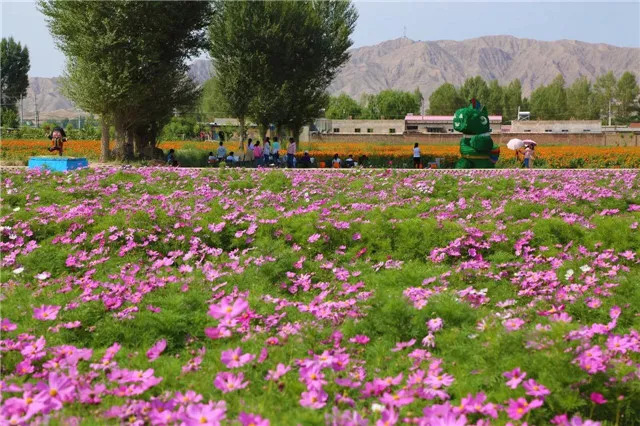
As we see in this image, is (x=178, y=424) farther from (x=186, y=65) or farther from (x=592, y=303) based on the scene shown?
(x=186, y=65)

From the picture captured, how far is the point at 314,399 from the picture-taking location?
3207 mm

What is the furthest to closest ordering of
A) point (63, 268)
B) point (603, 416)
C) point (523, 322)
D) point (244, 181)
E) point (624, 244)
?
1. point (244, 181)
2. point (624, 244)
3. point (63, 268)
4. point (523, 322)
5. point (603, 416)

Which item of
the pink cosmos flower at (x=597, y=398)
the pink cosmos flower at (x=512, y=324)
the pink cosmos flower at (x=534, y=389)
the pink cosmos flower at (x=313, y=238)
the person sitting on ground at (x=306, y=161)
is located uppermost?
the person sitting on ground at (x=306, y=161)

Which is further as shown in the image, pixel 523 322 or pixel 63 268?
pixel 63 268

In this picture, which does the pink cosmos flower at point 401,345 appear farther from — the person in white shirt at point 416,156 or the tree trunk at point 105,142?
the tree trunk at point 105,142

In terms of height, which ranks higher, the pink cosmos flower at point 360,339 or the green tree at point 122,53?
the green tree at point 122,53

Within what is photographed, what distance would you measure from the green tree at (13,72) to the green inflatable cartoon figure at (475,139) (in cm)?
6118

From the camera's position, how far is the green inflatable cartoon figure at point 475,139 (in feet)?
64.3

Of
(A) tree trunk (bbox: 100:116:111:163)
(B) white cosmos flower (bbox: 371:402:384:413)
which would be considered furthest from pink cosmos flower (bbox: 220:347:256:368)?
(A) tree trunk (bbox: 100:116:111:163)

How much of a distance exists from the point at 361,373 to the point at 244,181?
885 centimetres

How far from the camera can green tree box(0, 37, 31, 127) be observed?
67.1m

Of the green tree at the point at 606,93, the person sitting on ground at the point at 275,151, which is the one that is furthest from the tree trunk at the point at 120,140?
the green tree at the point at 606,93

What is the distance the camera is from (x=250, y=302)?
17.1 feet

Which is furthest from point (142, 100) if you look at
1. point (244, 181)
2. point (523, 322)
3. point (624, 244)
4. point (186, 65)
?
point (523, 322)
